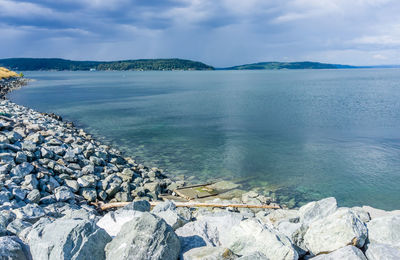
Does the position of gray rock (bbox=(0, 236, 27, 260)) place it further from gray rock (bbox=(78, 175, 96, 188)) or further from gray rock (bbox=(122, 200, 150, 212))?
gray rock (bbox=(78, 175, 96, 188))

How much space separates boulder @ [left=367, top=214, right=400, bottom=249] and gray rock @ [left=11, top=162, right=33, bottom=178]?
10.7 m

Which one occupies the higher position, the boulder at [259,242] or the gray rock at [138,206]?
the boulder at [259,242]

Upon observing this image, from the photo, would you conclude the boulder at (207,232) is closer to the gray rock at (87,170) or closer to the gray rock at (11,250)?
the gray rock at (11,250)

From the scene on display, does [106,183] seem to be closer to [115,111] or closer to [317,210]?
[317,210]

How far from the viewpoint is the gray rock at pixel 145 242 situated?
4441 millimetres

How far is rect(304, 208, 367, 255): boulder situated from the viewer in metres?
5.13

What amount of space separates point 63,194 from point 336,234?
839 cm

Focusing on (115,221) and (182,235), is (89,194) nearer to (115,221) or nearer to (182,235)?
(115,221)

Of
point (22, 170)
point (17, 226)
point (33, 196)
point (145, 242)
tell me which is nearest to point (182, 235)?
point (145, 242)

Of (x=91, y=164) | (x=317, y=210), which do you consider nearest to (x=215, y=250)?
(x=317, y=210)

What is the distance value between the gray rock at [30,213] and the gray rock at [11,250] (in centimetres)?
221

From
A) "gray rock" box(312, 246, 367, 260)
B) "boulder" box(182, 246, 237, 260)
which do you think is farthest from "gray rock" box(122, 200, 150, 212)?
"gray rock" box(312, 246, 367, 260)

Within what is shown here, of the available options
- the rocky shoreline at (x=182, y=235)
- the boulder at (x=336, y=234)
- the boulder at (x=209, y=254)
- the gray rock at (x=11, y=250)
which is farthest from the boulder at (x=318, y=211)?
the gray rock at (x=11, y=250)

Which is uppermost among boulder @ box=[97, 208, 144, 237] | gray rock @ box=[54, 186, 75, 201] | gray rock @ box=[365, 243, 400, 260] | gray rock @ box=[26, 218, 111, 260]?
gray rock @ box=[26, 218, 111, 260]
